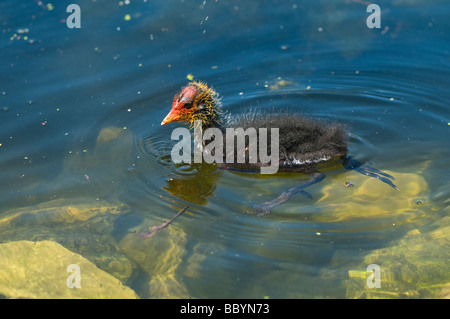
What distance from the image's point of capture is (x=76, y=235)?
429cm

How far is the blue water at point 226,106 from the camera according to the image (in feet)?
13.5

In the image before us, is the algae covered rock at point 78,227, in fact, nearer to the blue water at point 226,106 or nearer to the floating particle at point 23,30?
the blue water at point 226,106

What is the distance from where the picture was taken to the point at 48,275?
12.6ft

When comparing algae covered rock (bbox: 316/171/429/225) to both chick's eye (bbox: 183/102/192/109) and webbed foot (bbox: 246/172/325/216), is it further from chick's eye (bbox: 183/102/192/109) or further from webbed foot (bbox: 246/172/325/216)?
chick's eye (bbox: 183/102/192/109)

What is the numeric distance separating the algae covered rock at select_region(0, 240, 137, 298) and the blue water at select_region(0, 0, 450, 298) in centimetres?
33

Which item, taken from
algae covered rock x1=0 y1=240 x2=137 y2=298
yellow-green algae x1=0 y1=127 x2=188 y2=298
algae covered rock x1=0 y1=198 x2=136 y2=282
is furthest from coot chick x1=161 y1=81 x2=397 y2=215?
algae covered rock x1=0 y1=240 x2=137 y2=298

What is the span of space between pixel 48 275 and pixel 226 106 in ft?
10.1

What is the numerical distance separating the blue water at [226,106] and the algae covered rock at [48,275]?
0.33 metres

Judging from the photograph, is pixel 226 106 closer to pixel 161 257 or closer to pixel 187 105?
pixel 187 105

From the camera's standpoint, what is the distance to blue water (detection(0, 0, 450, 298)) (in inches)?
161

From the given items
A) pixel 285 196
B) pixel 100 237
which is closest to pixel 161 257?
pixel 100 237

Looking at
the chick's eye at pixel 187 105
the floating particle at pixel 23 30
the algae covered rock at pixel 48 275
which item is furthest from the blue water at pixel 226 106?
the chick's eye at pixel 187 105
